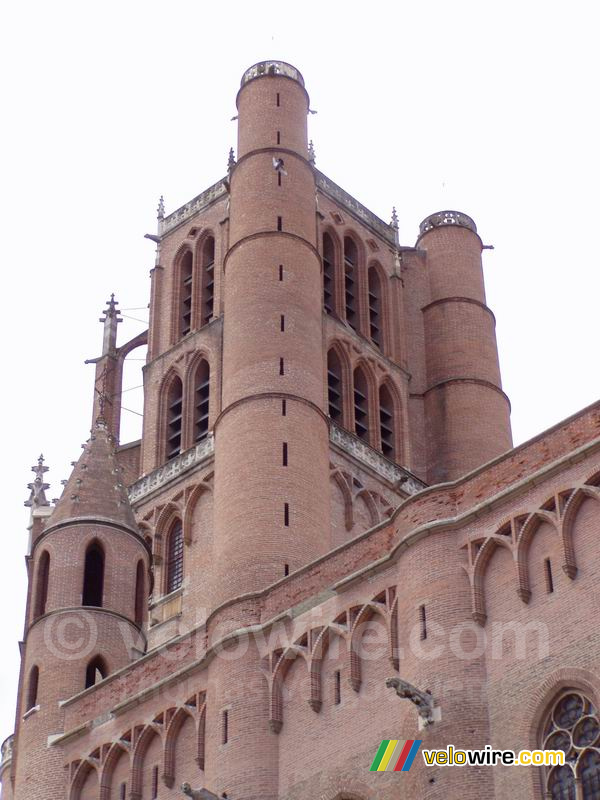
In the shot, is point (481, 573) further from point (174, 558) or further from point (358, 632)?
point (174, 558)

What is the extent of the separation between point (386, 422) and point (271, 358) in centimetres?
898

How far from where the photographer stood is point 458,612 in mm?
31125

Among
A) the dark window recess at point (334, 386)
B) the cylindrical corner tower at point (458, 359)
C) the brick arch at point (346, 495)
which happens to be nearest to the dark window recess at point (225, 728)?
the brick arch at point (346, 495)

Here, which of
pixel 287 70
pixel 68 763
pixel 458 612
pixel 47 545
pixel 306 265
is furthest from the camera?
pixel 287 70

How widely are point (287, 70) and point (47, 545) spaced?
1598cm

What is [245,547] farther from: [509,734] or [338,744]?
[509,734]

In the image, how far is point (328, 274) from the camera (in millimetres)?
52938

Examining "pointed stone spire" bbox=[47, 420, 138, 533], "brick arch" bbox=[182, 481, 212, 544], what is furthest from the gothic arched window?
"brick arch" bbox=[182, 481, 212, 544]

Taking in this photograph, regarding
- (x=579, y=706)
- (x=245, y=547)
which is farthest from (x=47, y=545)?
(x=579, y=706)

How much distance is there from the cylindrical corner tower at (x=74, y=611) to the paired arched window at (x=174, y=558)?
4.74 meters

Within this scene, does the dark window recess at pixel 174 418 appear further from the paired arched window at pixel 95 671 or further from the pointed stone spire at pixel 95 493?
the paired arched window at pixel 95 671

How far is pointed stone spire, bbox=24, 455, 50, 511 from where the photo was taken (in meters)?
51.2

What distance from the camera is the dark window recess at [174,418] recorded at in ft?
167

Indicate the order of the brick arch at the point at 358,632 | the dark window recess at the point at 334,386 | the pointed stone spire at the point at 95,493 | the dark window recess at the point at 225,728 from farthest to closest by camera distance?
the dark window recess at the point at 334,386 < the pointed stone spire at the point at 95,493 < the dark window recess at the point at 225,728 < the brick arch at the point at 358,632
